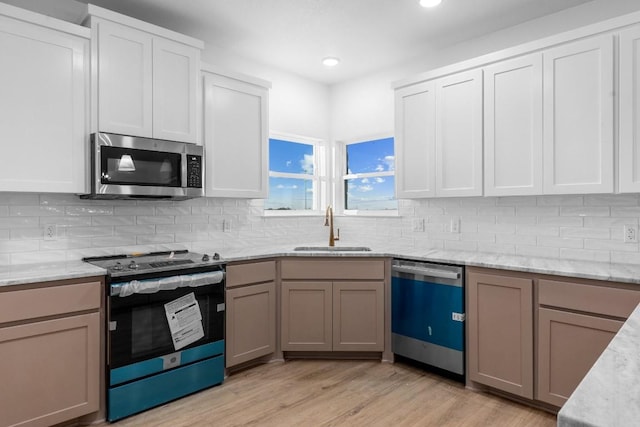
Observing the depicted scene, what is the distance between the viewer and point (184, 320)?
266 centimetres

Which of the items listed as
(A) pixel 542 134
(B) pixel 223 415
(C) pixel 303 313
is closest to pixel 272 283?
(C) pixel 303 313

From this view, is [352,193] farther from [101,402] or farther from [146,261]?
[101,402]

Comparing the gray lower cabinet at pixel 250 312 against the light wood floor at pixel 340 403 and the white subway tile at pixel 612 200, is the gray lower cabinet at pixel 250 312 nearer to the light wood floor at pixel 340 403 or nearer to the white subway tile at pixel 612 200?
the light wood floor at pixel 340 403

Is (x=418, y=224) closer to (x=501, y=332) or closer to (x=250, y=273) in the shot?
(x=501, y=332)

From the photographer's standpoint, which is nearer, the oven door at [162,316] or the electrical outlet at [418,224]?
the oven door at [162,316]

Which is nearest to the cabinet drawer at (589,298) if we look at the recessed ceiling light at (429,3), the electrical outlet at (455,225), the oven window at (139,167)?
the electrical outlet at (455,225)

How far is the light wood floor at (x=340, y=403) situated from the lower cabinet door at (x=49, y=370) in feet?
1.03

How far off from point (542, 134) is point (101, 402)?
3206 millimetres

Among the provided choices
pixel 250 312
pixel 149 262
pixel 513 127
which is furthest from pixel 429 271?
pixel 149 262

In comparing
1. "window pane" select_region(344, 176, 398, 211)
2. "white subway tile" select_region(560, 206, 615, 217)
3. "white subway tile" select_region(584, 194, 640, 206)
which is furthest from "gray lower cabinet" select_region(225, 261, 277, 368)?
"white subway tile" select_region(584, 194, 640, 206)

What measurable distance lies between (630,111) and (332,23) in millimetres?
2044

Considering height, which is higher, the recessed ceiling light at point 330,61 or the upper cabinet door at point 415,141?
the recessed ceiling light at point 330,61

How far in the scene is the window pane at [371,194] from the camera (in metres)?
4.16

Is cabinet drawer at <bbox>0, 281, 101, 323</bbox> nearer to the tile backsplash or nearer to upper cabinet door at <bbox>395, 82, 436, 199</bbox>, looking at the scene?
the tile backsplash
